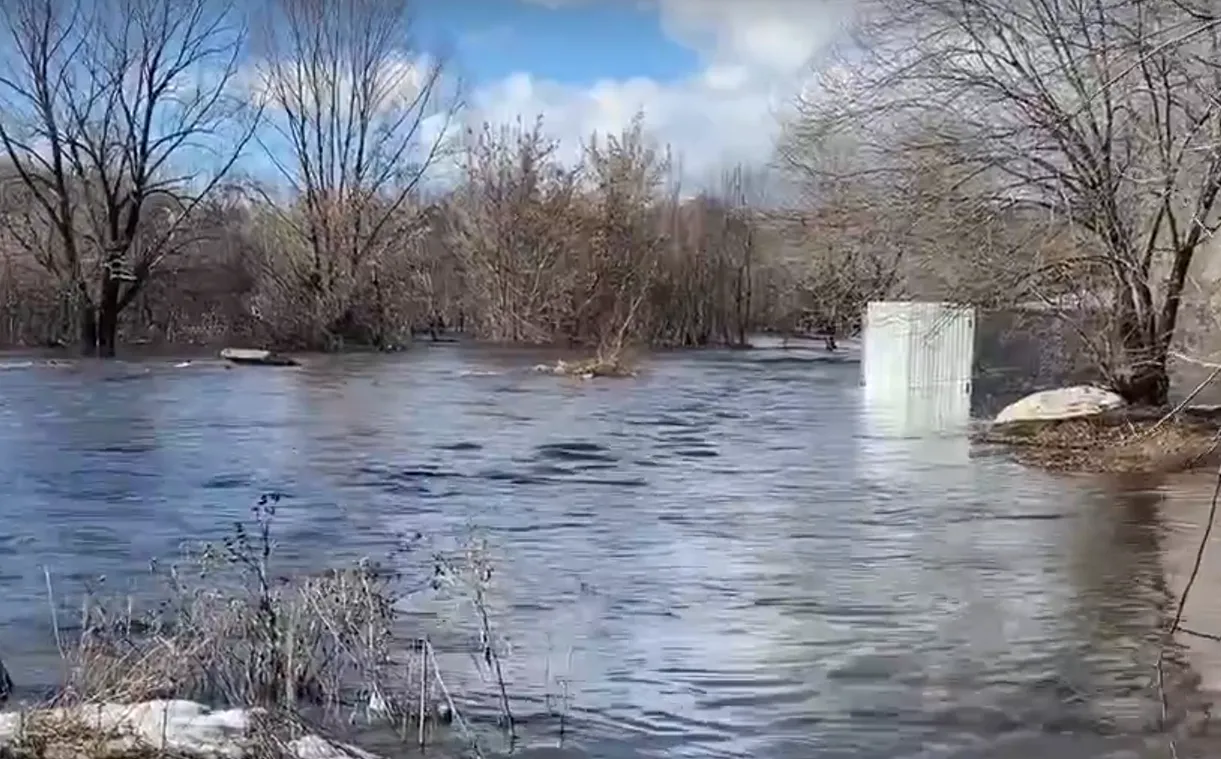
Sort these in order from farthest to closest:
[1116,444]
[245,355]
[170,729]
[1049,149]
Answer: [245,355] → [1049,149] → [1116,444] → [170,729]

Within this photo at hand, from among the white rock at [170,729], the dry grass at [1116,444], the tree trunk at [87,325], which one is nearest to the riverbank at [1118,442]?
the dry grass at [1116,444]

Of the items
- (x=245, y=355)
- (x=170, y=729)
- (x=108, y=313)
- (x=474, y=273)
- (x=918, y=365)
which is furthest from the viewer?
(x=474, y=273)

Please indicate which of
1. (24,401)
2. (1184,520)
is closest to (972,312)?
(1184,520)

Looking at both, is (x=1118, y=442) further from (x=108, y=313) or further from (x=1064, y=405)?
(x=108, y=313)

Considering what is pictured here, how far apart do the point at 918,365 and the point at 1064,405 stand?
7.69 meters

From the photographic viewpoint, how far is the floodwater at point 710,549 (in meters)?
6.55

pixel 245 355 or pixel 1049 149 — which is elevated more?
pixel 1049 149

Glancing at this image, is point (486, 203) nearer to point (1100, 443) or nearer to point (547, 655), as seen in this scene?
point (1100, 443)

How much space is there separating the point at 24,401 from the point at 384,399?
4.92m

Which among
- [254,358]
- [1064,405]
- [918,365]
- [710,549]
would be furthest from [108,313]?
[710,549]

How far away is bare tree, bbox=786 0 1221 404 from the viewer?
16891 mm

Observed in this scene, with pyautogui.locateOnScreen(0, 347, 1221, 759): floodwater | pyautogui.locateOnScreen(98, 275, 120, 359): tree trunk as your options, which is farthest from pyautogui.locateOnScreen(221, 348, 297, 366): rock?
pyautogui.locateOnScreen(0, 347, 1221, 759): floodwater

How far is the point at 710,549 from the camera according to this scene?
10391mm

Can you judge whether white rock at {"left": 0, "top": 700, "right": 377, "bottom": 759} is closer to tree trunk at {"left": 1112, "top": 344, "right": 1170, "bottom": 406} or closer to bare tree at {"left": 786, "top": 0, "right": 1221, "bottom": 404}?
bare tree at {"left": 786, "top": 0, "right": 1221, "bottom": 404}
